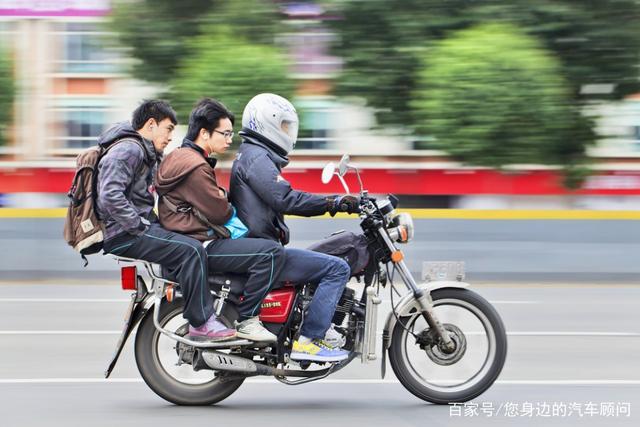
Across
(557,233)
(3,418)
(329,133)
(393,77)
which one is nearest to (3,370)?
(3,418)

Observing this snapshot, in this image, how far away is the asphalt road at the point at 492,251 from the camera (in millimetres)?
13664

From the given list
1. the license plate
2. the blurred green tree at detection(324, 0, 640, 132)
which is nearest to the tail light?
the license plate

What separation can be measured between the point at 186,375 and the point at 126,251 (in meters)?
0.81

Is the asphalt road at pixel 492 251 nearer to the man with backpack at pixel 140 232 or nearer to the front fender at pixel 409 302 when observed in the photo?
the front fender at pixel 409 302

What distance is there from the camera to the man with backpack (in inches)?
236

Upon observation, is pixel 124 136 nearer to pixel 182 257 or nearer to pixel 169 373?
pixel 182 257

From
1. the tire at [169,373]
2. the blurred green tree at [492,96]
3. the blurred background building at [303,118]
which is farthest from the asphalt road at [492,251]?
the tire at [169,373]

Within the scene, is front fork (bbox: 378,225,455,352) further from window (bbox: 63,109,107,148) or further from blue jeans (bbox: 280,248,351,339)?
window (bbox: 63,109,107,148)

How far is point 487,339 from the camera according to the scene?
6285mm

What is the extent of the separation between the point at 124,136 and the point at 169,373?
52.6 inches

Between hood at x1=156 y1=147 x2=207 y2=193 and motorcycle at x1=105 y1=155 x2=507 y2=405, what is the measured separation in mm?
454

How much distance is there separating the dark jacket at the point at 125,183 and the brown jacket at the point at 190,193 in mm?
103

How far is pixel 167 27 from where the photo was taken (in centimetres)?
1847

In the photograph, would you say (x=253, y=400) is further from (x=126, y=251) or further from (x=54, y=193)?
(x=54, y=193)
